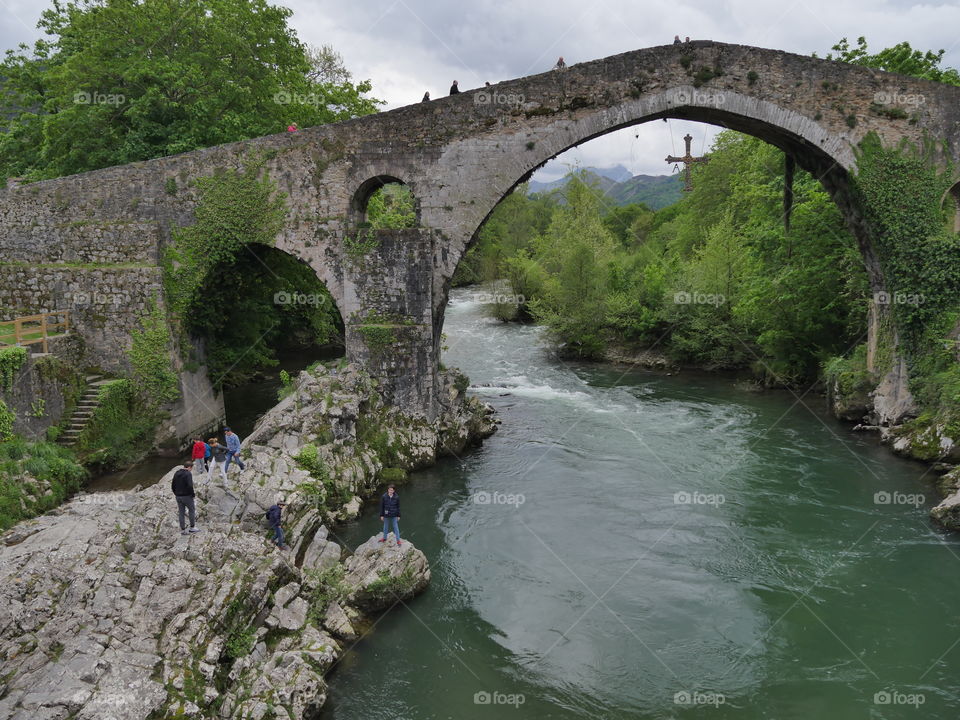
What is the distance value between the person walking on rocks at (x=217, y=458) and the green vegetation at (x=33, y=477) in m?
3.20

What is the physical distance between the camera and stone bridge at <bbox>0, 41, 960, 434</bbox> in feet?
46.0

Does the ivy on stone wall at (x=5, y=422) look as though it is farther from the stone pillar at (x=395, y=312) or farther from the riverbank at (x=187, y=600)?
the stone pillar at (x=395, y=312)

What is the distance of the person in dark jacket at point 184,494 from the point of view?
850 cm

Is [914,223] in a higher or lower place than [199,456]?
higher

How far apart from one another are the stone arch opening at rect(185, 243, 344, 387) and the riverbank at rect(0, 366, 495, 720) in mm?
5584

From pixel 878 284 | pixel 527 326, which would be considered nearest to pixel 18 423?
pixel 878 284

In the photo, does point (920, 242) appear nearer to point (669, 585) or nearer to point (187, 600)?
point (669, 585)

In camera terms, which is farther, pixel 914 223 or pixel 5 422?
pixel 914 223

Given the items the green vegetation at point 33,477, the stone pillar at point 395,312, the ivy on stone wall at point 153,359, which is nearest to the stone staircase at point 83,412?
the green vegetation at point 33,477

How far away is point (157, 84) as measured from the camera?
17422 millimetres

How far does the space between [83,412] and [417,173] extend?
27.8 feet

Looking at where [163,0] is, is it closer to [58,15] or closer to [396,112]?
[58,15]

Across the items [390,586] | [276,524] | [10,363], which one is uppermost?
[10,363]

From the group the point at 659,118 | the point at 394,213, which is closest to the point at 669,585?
the point at 659,118
